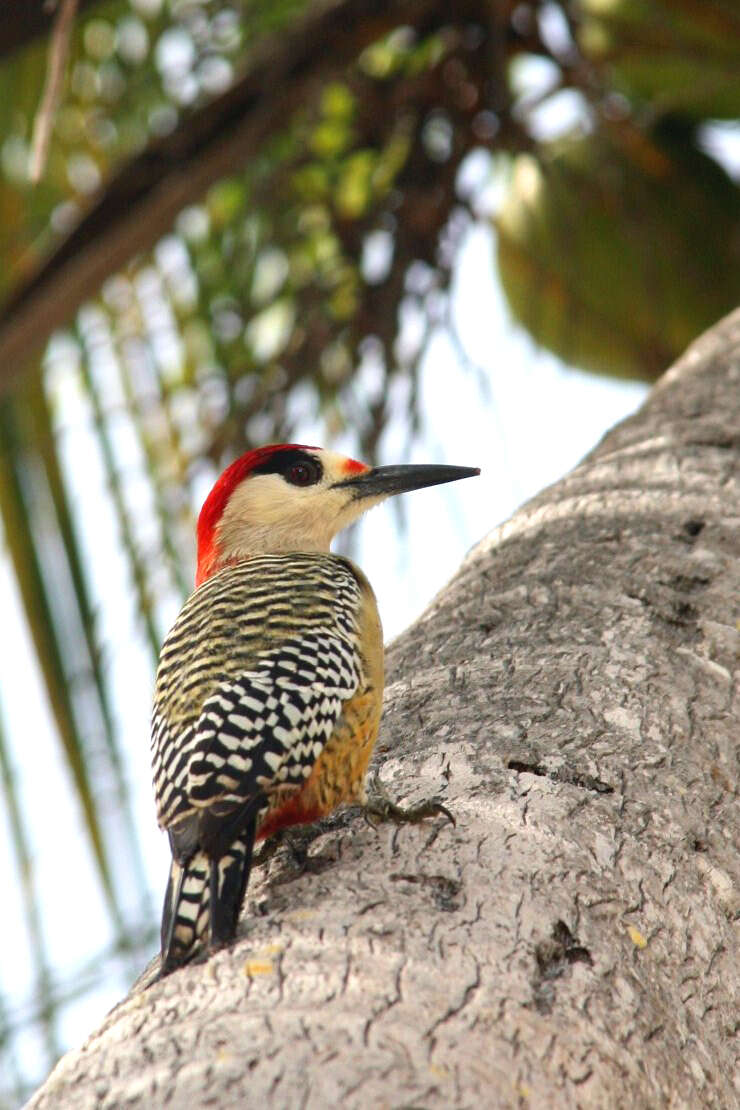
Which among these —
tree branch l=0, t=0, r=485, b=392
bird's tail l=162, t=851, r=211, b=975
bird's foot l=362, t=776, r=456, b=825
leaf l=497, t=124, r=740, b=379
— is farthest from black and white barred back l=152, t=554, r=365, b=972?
leaf l=497, t=124, r=740, b=379

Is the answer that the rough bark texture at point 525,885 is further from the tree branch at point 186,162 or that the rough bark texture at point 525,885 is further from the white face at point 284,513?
the tree branch at point 186,162

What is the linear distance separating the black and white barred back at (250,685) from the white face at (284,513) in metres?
0.59

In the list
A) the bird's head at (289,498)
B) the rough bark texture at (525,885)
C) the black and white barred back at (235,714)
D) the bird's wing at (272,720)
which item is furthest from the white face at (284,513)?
the bird's wing at (272,720)

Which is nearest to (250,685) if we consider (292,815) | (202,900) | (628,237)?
(292,815)

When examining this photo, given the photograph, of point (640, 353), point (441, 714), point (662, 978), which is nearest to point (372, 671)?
point (441, 714)

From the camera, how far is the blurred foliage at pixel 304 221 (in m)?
4.70

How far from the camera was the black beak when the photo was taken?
3902 mm

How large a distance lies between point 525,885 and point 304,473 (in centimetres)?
203

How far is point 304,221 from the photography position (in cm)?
526

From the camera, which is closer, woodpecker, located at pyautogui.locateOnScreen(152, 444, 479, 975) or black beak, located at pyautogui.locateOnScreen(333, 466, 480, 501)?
woodpecker, located at pyautogui.locateOnScreen(152, 444, 479, 975)

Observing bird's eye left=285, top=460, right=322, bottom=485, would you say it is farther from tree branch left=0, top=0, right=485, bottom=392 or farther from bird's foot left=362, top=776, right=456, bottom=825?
bird's foot left=362, top=776, right=456, bottom=825

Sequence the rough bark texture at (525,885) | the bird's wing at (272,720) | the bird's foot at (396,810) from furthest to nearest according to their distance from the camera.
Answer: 1. the bird's wing at (272,720)
2. the bird's foot at (396,810)
3. the rough bark texture at (525,885)

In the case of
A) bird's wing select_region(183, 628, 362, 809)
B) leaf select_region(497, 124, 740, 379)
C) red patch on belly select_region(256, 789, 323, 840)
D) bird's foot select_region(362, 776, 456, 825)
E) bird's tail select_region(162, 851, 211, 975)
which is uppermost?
leaf select_region(497, 124, 740, 379)

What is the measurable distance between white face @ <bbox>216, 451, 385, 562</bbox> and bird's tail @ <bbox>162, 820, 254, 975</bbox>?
1529mm
